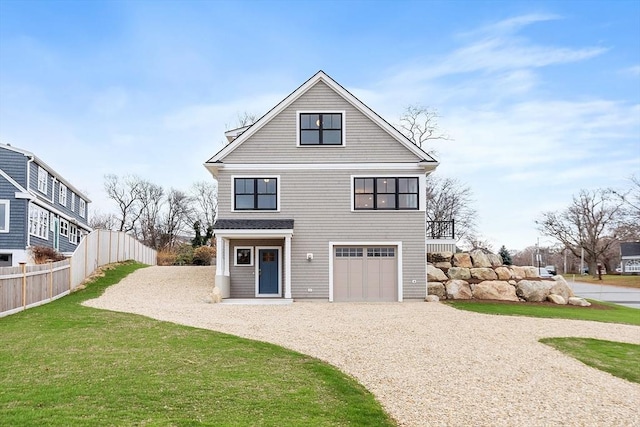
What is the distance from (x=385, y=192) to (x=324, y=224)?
293 cm

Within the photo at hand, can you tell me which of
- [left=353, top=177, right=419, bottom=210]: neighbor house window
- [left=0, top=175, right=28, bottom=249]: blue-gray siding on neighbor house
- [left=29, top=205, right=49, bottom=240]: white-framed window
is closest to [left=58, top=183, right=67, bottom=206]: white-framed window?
[left=29, top=205, right=49, bottom=240]: white-framed window

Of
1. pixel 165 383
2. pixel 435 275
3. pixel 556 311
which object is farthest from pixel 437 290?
pixel 165 383

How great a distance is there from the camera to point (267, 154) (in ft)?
69.8

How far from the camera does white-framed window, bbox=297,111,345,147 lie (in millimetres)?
21438

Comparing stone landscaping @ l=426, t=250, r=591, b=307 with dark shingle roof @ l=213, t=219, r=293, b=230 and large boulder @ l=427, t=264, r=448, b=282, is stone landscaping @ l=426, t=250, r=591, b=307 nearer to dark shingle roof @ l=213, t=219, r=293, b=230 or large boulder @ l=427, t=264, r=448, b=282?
large boulder @ l=427, t=264, r=448, b=282

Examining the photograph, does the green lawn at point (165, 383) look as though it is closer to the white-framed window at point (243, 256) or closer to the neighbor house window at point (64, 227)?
the white-framed window at point (243, 256)

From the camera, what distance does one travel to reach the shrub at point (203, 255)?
40.3m

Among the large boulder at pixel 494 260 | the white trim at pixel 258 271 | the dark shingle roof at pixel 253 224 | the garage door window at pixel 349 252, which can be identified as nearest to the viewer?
the dark shingle roof at pixel 253 224

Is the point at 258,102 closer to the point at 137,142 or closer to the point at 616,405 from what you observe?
the point at 137,142

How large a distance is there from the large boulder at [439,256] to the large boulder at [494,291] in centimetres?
215

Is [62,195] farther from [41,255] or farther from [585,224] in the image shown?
[585,224]

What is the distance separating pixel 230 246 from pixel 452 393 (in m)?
14.9

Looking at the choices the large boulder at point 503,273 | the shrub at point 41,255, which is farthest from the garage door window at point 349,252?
the shrub at point 41,255

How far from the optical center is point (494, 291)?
72.4ft
